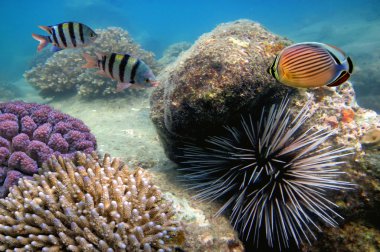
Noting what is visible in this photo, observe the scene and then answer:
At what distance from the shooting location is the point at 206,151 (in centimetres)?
356

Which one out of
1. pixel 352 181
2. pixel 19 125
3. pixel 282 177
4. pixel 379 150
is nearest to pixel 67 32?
pixel 19 125

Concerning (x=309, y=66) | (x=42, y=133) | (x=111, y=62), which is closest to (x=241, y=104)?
(x=309, y=66)

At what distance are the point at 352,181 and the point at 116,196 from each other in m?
3.03

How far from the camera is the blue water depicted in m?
28.9

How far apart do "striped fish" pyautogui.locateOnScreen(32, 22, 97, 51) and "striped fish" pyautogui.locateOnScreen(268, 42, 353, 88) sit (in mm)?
2879

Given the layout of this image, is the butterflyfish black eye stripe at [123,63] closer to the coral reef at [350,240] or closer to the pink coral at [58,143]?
the pink coral at [58,143]

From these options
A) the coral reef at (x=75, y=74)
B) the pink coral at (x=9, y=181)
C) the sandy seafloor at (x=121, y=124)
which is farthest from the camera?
the coral reef at (x=75, y=74)

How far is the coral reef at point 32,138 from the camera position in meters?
3.37

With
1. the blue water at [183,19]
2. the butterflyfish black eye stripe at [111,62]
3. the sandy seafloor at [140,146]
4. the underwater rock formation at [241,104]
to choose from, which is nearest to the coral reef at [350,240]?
the underwater rock formation at [241,104]

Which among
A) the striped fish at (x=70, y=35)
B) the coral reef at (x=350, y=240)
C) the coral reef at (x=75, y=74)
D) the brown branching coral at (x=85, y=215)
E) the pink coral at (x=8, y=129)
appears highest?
the coral reef at (x=75, y=74)

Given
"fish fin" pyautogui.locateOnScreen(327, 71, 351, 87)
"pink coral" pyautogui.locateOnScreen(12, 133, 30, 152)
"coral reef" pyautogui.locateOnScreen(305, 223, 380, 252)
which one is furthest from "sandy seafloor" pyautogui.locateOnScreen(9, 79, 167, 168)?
"fish fin" pyautogui.locateOnScreen(327, 71, 351, 87)

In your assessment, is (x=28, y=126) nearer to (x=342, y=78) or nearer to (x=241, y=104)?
(x=241, y=104)

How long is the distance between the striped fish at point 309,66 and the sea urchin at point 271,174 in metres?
0.92

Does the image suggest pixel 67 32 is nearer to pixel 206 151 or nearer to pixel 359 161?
pixel 206 151
